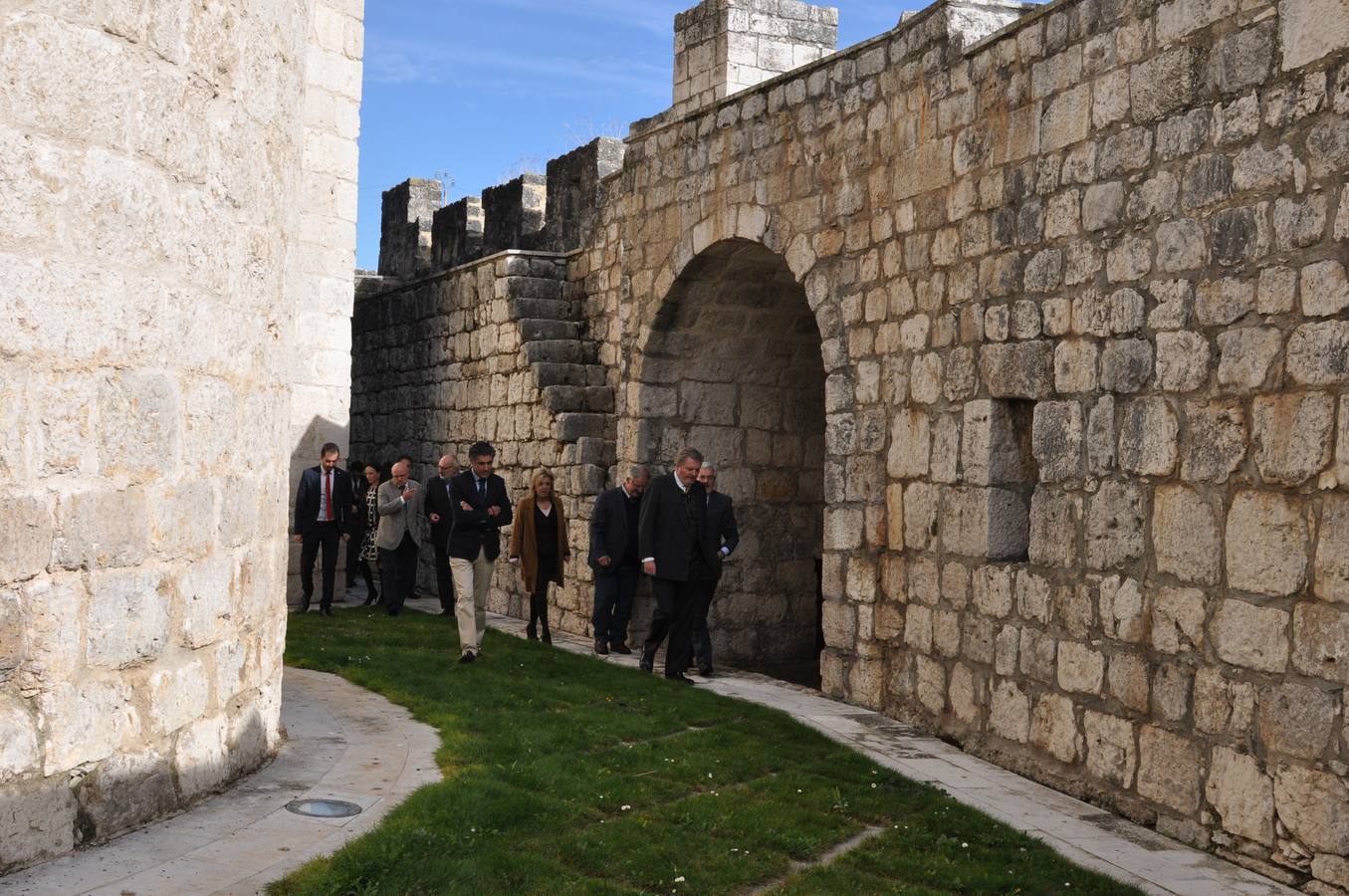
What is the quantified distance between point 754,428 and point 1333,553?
6.80m

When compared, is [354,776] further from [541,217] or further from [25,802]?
[541,217]

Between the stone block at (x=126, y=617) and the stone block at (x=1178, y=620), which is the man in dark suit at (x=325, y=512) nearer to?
the stone block at (x=126, y=617)

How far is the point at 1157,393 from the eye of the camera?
650 cm

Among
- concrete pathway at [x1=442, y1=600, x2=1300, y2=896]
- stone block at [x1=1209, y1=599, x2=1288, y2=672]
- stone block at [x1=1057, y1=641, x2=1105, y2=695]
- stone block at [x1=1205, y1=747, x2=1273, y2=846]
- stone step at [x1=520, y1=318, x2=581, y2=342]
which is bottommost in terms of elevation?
concrete pathway at [x1=442, y1=600, x2=1300, y2=896]

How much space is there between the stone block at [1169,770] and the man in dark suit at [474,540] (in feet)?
15.5

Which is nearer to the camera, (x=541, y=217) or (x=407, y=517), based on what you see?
(x=407, y=517)

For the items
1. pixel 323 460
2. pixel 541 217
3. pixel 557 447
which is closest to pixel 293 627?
pixel 323 460

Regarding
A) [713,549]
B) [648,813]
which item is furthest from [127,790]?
[713,549]

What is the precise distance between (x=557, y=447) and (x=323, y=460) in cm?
200

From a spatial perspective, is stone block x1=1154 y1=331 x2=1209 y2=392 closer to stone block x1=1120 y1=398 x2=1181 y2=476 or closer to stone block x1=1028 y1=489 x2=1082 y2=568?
stone block x1=1120 y1=398 x2=1181 y2=476

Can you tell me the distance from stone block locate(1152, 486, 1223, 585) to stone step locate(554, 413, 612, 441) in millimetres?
6789

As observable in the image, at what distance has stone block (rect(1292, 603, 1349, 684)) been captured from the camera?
5402 millimetres

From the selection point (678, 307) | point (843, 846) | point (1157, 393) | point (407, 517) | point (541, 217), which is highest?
point (541, 217)

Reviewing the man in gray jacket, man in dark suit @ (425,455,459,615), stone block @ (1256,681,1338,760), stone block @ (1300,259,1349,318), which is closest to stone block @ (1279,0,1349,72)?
stone block @ (1300,259,1349,318)
